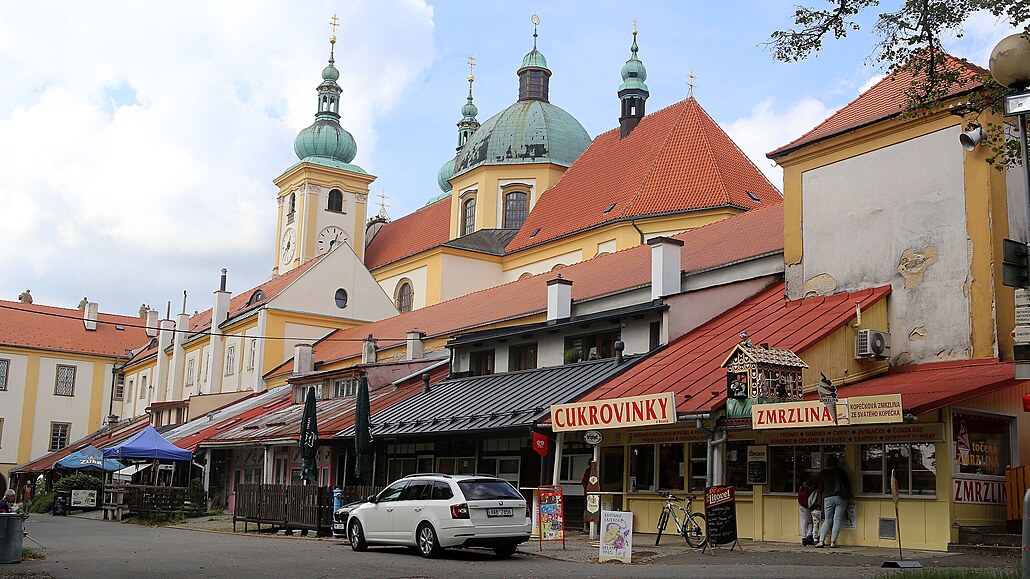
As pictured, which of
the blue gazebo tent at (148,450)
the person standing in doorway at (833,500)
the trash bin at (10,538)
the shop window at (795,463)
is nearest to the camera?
the trash bin at (10,538)

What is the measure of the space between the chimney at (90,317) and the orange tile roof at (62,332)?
0.30 metres

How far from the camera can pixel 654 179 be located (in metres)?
46.0

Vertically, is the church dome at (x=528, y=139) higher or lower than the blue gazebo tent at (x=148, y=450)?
higher

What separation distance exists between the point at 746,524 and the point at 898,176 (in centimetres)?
780

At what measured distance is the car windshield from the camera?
17922mm

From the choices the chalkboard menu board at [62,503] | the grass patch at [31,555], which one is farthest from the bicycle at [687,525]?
the chalkboard menu board at [62,503]

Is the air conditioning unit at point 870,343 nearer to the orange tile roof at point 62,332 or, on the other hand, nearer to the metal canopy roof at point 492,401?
the metal canopy roof at point 492,401

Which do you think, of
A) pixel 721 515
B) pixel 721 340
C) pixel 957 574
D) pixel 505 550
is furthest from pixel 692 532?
pixel 957 574

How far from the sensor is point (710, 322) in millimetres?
26375

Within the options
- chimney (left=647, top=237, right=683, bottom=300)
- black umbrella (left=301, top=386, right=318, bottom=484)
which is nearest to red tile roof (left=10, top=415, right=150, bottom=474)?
black umbrella (left=301, top=386, right=318, bottom=484)

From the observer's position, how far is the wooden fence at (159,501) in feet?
113

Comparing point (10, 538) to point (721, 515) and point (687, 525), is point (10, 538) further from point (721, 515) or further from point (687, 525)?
point (687, 525)

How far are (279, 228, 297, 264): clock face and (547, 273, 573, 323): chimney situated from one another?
138 ft

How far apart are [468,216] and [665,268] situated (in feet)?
108
